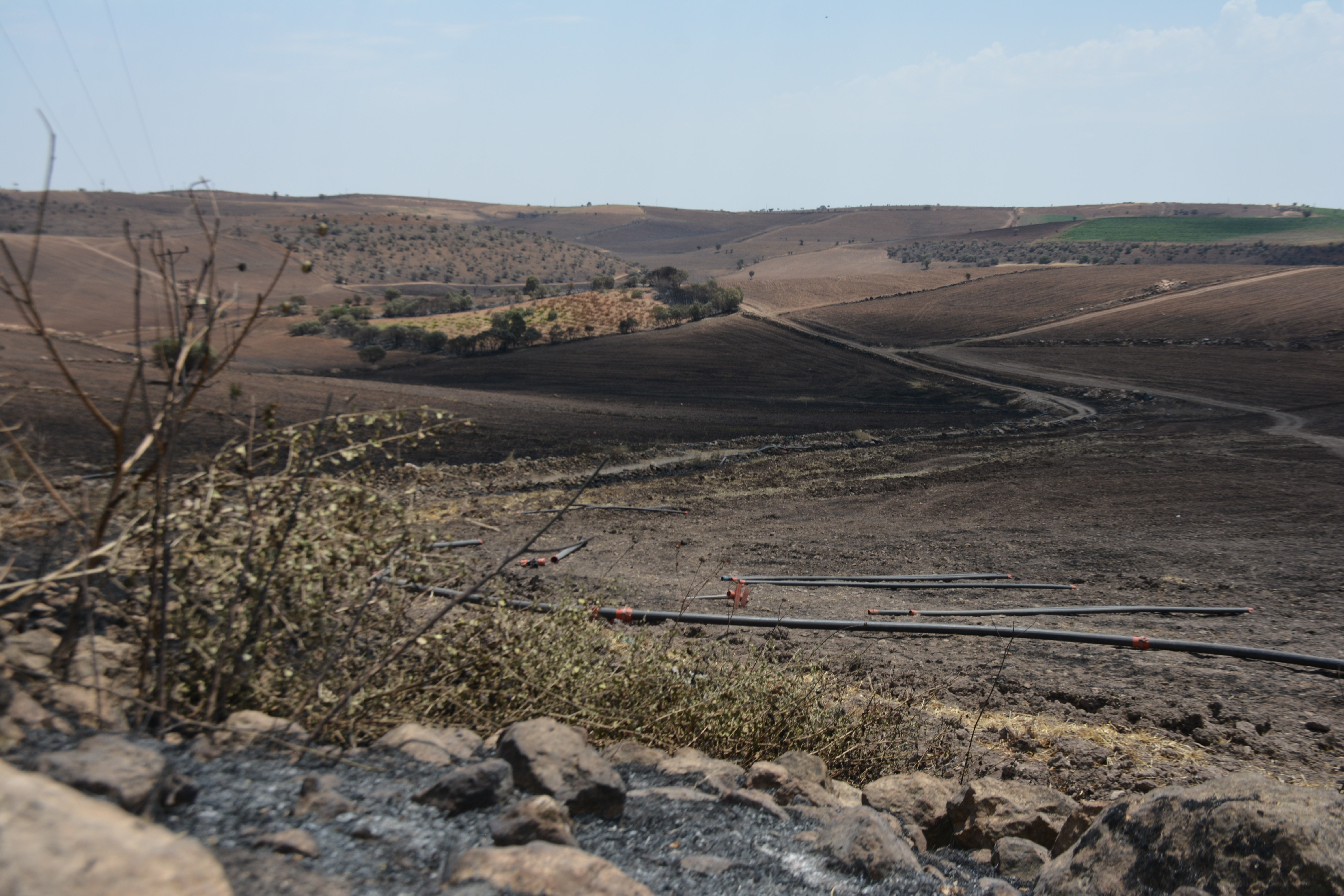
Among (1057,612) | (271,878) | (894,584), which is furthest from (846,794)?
(894,584)

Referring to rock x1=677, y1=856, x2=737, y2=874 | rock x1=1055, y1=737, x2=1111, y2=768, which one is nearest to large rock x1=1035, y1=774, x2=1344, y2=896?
rock x1=677, y1=856, x2=737, y2=874

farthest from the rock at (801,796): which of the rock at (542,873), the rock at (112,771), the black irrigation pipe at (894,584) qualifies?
the black irrigation pipe at (894,584)

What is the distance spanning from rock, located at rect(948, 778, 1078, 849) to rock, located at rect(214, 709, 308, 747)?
327cm

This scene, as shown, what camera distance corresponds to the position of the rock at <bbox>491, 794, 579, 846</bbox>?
2918 millimetres

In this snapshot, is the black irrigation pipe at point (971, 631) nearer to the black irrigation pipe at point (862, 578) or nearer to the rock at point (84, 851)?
the black irrigation pipe at point (862, 578)

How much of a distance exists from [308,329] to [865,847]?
1842 inches

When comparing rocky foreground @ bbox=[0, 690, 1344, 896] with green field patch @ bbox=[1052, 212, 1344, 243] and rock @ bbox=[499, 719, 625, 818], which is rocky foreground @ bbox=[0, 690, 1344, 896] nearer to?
rock @ bbox=[499, 719, 625, 818]

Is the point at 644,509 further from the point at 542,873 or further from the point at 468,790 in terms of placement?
the point at 542,873

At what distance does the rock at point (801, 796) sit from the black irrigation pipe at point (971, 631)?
4.05 m

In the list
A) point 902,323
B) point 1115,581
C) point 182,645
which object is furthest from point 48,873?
point 902,323

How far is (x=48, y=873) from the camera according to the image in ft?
5.66

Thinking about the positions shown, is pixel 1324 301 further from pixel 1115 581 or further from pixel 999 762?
pixel 999 762

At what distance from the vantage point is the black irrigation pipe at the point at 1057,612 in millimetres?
9828

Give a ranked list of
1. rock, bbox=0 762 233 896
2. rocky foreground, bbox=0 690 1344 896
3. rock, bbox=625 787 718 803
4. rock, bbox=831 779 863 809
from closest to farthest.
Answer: rock, bbox=0 762 233 896
rocky foreground, bbox=0 690 1344 896
rock, bbox=625 787 718 803
rock, bbox=831 779 863 809
